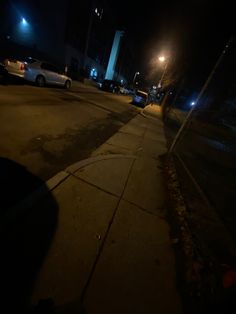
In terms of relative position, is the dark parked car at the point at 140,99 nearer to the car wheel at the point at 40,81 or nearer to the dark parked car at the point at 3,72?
the car wheel at the point at 40,81

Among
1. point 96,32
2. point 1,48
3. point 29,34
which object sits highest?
point 96,32

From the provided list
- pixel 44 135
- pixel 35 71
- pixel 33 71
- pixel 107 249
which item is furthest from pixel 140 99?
pixel 107 249

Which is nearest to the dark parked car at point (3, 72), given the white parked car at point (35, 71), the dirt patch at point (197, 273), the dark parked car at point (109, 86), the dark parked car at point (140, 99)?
the white parked car at point (35, 71)

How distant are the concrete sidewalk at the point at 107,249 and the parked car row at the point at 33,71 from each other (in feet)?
31.3

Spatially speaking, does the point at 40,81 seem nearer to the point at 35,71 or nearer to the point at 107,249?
the point at 35,71

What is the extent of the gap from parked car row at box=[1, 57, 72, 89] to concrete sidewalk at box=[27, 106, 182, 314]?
375 inches

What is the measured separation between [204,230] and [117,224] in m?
1.72

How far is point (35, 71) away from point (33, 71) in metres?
0.14

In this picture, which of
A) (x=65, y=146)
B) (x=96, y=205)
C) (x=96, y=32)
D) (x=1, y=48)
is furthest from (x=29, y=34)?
(x=96, y=205)

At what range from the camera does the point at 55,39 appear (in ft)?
96.0

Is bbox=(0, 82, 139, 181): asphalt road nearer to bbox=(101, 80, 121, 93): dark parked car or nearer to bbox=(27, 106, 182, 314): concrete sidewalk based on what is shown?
bbox=(27, 106, 182, 314): concrete sidewalk

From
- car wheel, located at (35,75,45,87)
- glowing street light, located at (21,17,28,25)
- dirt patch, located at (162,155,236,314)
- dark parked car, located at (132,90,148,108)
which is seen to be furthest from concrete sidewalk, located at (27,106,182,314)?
glowing street light, located at (21,17,28,25)

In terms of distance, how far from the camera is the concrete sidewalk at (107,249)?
6.47 ft

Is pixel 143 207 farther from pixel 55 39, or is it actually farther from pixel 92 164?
pixel 55 39
